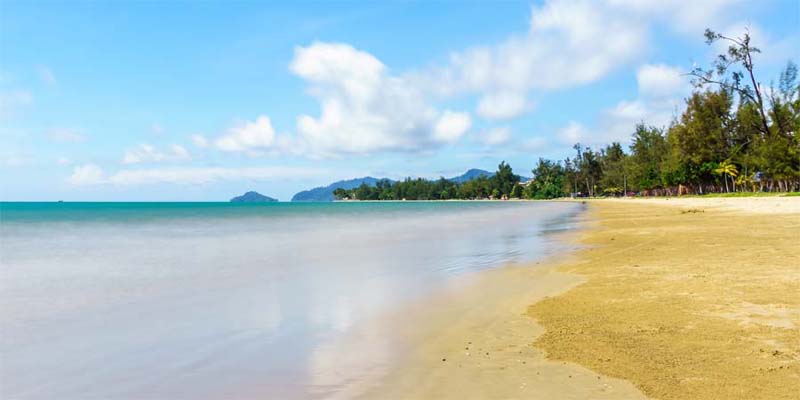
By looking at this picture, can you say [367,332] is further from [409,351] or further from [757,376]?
[757,376]

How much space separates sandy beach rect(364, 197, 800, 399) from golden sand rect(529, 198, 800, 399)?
16 millimetres

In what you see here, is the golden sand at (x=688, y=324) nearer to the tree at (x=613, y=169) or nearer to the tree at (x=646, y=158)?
the tree at (x=646, y=158)

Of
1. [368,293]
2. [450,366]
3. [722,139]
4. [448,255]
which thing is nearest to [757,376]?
[450,366]

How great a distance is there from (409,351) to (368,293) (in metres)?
4.26

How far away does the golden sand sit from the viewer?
4539mm

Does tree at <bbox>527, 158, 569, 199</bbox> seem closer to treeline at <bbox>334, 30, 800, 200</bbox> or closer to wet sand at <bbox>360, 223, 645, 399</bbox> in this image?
treeline at <bbox>334, 30, 800, 200</bbox>

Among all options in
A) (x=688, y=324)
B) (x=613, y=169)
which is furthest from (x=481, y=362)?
(x=613, y=169)

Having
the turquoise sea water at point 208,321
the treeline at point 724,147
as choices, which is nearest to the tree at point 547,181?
the treeline at point 724,147

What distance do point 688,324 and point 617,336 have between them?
1.09 m

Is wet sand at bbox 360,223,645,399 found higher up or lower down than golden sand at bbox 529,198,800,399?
lower down

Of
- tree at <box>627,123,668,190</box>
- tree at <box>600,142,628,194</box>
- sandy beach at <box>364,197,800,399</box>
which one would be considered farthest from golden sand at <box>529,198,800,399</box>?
tree at <box>600,142,628,194</box>

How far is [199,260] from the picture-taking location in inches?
696

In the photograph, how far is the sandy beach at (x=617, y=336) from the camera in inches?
180

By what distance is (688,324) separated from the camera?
20.8 ft
